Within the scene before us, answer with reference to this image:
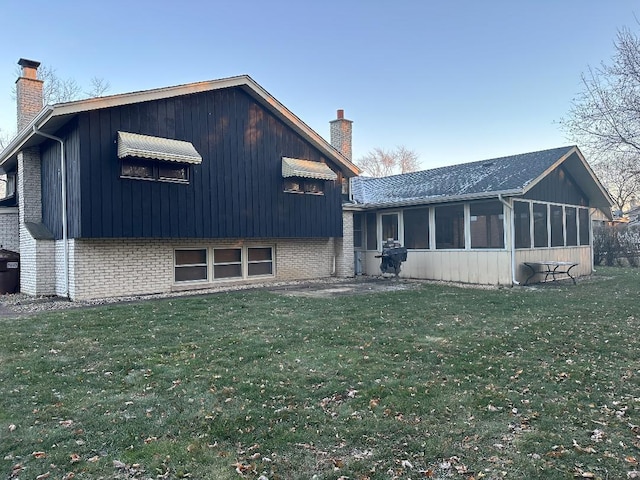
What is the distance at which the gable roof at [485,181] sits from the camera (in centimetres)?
1269

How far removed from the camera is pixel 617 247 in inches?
851

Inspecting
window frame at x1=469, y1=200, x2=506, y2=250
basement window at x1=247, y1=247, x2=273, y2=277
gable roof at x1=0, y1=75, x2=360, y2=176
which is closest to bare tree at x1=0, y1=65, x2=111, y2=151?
gable roof at x1=0, y1=75, x2=360, y2=176

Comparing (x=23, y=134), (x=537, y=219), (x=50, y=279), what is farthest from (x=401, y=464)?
(x=537, y=219)

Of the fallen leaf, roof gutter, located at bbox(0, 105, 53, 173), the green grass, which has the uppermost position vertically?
roof gutter, located at bbox(0, 105, 53, 173)

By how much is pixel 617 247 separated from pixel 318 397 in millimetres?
22663

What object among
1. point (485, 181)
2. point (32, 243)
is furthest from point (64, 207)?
point (485, 181)

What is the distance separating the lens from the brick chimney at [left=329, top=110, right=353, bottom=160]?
17344mm

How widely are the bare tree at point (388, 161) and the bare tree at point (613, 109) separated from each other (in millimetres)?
39774

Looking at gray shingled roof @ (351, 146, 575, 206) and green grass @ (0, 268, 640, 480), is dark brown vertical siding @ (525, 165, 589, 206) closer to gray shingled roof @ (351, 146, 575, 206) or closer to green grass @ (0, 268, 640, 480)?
gray shingled roof @ (351, 146, 575, 206)

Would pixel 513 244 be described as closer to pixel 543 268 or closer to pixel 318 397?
pixel 543 268

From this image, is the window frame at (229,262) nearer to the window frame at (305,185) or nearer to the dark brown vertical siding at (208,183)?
the dark brown vertical siding at (208,183)

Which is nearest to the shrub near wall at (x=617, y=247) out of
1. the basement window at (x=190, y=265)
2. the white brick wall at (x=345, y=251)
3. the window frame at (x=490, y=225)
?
the window frame at (x=490, y=225)

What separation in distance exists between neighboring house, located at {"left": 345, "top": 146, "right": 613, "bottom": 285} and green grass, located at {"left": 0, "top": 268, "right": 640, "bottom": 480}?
5.28 m

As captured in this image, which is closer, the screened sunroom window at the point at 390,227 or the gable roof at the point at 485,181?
the gable roof at the point at 485,181
